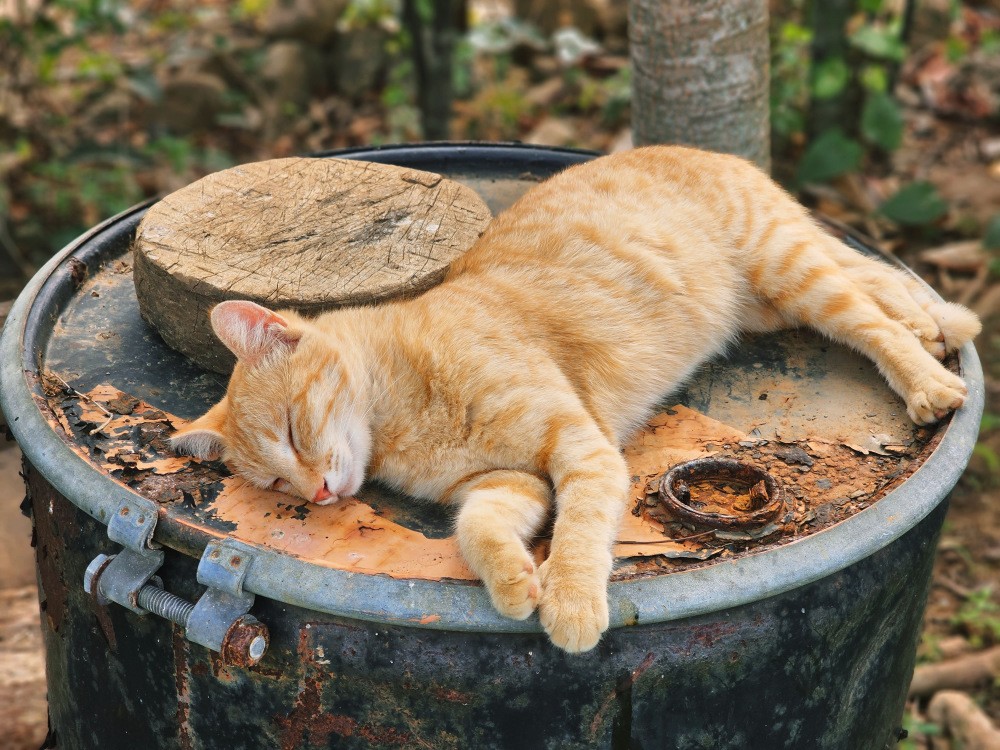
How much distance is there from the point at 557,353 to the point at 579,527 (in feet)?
2.09

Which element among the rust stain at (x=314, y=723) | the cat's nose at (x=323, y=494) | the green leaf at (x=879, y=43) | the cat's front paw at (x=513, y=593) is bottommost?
the rust stain at (x=314, y=723)

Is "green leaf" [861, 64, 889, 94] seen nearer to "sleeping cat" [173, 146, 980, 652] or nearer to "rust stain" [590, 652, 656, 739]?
"sleeping cat" [173, 146, 980, 652]

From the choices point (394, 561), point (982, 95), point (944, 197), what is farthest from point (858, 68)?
point (394, 561)

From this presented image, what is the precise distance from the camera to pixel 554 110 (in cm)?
671

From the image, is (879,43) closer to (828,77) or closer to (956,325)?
(828,77)

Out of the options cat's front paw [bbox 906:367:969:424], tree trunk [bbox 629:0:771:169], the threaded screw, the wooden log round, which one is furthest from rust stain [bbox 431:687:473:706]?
tree trunk [bbox 629:0:771:169]

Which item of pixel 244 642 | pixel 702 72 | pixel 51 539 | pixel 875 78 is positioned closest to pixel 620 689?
pixel 244 642

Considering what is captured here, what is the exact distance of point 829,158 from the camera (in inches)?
204

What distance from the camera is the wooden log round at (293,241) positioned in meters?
2.51

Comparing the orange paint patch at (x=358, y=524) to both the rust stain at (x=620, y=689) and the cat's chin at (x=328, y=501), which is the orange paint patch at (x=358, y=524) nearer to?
the cat's chin at (x=328, y=501)

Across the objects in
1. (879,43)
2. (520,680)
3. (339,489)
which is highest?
(879,43)

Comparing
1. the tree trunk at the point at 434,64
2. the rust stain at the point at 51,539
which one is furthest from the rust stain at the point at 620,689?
the tree trunk at the point at 434,64

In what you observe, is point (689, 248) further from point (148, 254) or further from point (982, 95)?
point (982, 95)

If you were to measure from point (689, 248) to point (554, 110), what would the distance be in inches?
158
